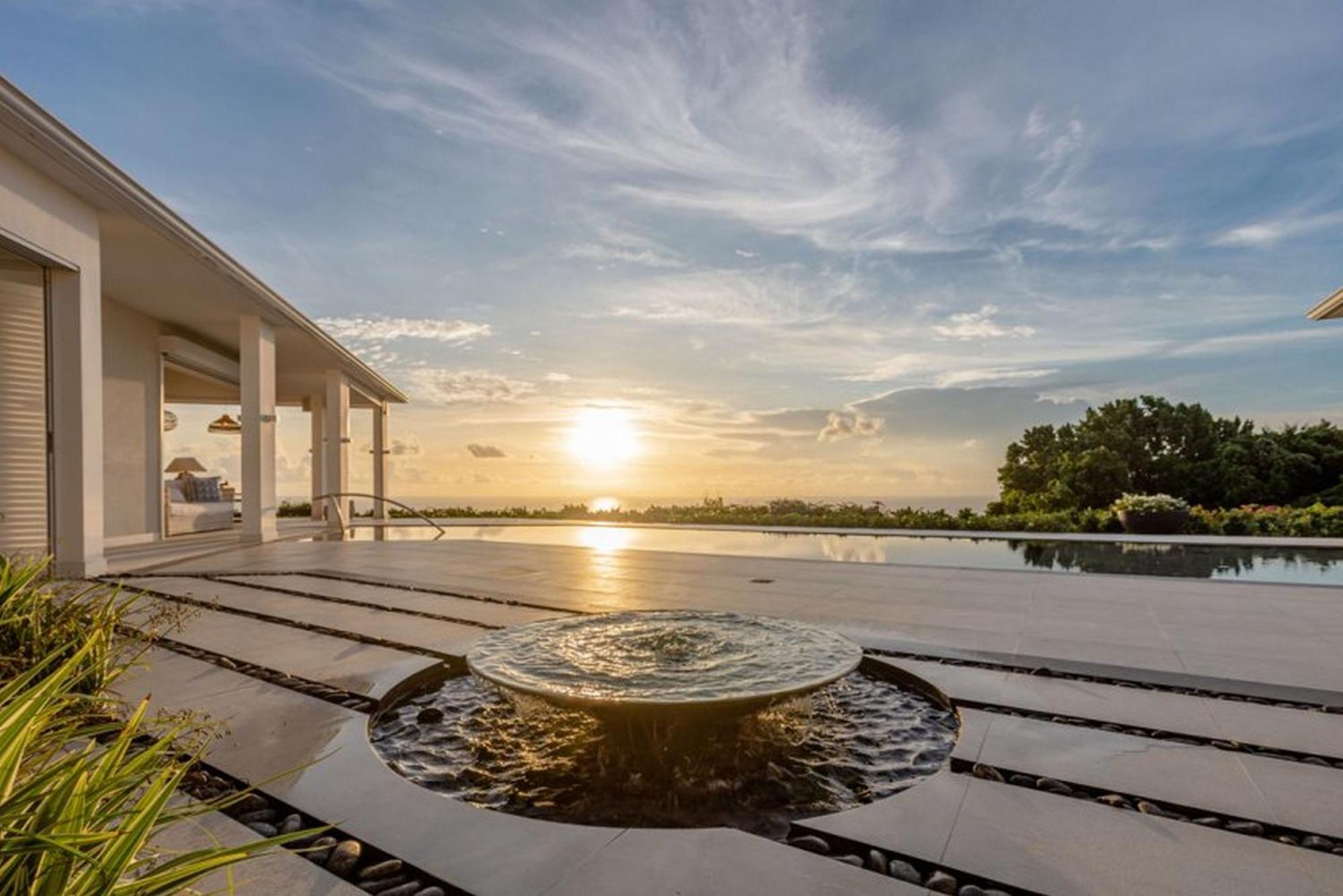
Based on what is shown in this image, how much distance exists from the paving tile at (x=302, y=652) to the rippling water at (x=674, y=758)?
0.41 m

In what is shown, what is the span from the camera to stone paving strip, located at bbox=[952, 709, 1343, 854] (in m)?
2.22

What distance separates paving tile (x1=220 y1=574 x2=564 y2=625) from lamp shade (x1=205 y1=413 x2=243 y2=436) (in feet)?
46.1

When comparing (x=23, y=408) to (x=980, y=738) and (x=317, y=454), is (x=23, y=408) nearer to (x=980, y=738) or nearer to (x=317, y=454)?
(x=980, y=738)

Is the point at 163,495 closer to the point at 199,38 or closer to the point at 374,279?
the point at 374,279

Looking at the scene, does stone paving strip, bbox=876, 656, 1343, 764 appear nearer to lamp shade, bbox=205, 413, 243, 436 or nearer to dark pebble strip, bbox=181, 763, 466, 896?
dark pebble strip, bbox=181, 763, 466, 896

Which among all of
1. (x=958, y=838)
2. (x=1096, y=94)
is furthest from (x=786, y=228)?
(x=958, y=838)

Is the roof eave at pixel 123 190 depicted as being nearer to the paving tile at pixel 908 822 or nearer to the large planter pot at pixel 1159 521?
the paving tile at pixel 908 822

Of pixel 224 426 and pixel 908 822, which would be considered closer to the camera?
pixel 908 822

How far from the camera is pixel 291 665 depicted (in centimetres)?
414

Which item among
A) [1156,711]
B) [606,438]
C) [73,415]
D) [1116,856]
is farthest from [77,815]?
[606,438]

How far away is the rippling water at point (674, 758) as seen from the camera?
8.34 ft

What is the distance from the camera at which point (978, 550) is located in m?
10.8

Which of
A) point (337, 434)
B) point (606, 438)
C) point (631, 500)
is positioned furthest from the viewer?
point (631, 500)

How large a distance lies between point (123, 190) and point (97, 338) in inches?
67.1
